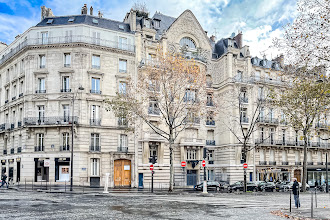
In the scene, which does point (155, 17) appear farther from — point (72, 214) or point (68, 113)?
point (72, 214)

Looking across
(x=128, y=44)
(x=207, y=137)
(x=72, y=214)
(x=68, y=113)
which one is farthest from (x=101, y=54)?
(x=72, y=214)

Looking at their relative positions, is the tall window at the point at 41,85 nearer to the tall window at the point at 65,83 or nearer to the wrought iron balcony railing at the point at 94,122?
the tall window at the point at 65,83

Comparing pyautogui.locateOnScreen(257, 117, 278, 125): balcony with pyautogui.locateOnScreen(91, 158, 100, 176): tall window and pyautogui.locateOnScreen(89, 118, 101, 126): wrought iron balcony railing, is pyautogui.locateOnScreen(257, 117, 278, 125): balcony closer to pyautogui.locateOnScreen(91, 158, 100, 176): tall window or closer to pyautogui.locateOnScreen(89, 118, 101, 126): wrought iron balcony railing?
pyautogui.locateOnScreen(89, 118, 101, 126): wrought iron balcony railing

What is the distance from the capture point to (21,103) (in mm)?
40750

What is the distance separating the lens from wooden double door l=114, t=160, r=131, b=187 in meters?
40.3

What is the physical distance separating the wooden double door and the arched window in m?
17.4

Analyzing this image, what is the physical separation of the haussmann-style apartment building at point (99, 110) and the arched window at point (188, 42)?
191 mm

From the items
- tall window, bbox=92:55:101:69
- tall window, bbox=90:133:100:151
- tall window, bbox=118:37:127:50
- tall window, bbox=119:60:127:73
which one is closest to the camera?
tall window, bbox=90:133:100:151

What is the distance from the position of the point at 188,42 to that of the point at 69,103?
18.4 metres

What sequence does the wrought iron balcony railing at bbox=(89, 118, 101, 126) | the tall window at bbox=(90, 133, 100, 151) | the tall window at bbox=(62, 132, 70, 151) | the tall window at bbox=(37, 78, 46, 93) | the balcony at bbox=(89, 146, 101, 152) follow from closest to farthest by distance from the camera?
the tall window at bbox=(62, 132, 70, 151), the balcony at bbox=(89, 146, 101, 152), the tall window at bbox=(90, 133, 100, 151), the wrought iron balcony railing at bbox=(89, 118, 101, 126), the tall window at bbox=(37, 78, 46, 93)

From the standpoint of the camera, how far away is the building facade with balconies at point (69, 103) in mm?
38500

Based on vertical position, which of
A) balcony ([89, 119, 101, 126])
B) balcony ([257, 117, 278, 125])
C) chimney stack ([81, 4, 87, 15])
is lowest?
balcony ([89, 119, 101, 126])

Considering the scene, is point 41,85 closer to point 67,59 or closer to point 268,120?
point 67,59

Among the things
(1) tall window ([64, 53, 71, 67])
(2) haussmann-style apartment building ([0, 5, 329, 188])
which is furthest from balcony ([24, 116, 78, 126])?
(1) tall window ([64, 53, 71, 67])
